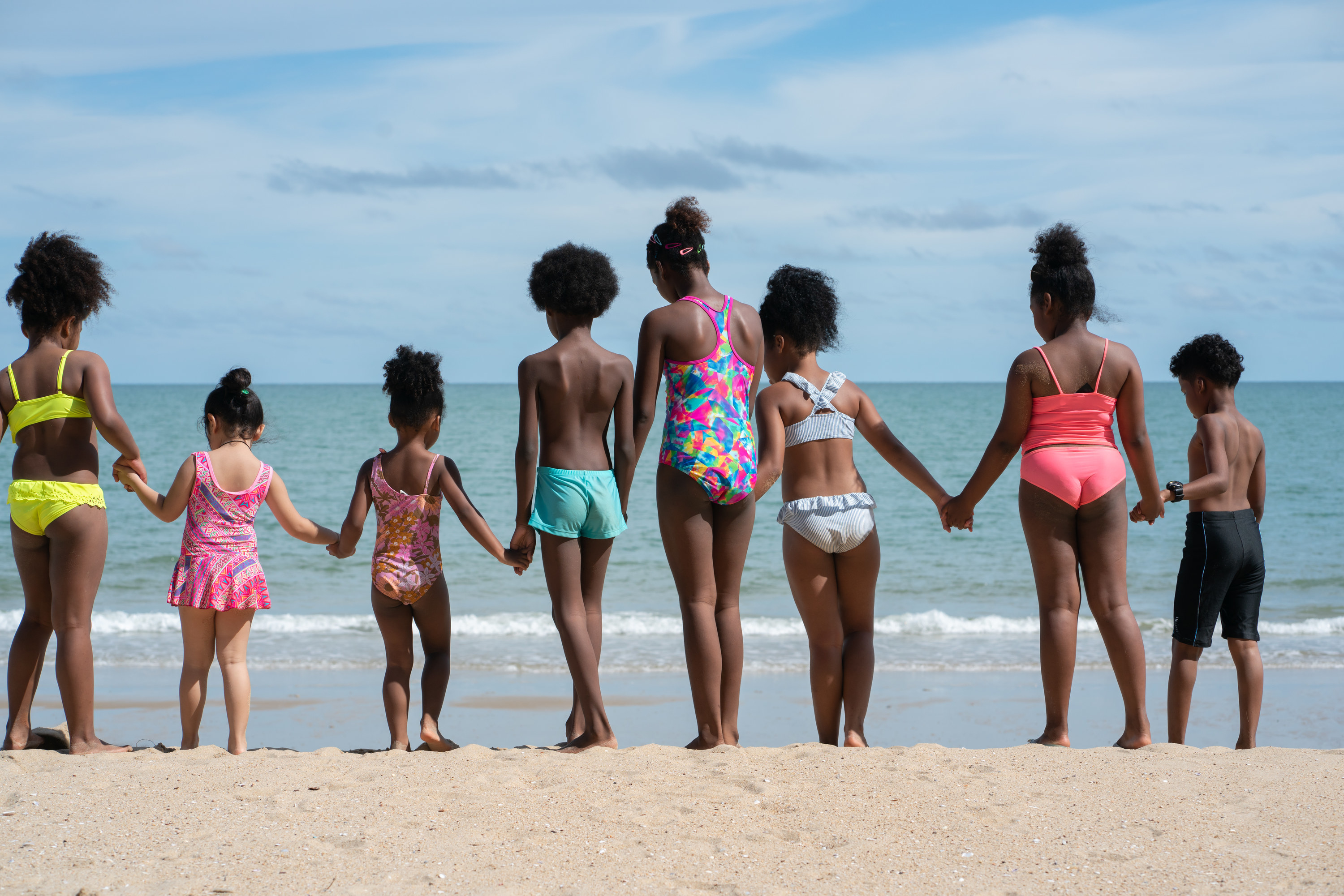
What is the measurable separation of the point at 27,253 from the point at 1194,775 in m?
5.14

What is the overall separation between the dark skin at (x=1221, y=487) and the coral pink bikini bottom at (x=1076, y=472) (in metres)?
0.43

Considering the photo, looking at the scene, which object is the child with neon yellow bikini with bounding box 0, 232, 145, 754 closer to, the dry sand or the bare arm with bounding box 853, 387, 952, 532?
the dry sand

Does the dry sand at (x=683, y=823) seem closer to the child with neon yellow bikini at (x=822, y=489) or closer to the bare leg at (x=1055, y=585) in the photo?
the bare leg at (x=1055, y=585)

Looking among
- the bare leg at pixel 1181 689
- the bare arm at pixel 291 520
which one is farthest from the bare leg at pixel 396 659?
the bare leg at pixel 1181 689

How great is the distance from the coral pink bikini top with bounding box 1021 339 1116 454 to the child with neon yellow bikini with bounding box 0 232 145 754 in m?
3.69

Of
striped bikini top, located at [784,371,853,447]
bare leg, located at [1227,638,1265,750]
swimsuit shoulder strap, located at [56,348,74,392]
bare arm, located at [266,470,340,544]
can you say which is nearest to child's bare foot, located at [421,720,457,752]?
bare arm, located at [266,470,340,544]

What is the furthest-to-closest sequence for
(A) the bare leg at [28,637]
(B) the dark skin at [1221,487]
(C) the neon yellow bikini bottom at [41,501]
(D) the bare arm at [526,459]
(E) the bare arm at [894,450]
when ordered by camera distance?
(B) the dark skin at [1221,487] → (E) the bare arm at [894,450] → (A) the bare leg at [28,637] → (C) the neon yellow bikini bottom at [41,501] → (D) the bare arm at [526,459]

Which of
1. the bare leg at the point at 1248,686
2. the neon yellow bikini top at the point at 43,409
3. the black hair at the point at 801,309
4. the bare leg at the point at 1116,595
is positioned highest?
the black hair at the point at 801,309

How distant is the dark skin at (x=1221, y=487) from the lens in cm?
448

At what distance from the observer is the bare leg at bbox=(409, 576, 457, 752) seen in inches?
168

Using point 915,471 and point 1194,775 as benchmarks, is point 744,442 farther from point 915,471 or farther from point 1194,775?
point 1194,775

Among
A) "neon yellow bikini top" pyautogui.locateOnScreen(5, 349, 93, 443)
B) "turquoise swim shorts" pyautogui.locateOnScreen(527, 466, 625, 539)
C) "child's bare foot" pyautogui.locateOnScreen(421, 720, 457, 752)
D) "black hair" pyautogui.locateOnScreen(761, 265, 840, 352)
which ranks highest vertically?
"black hair" pyautogui.locateOnScreen(761, 265, 840, 352)

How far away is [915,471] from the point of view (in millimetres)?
4418

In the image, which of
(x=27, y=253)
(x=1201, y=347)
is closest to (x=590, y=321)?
(x=27, y=253)
